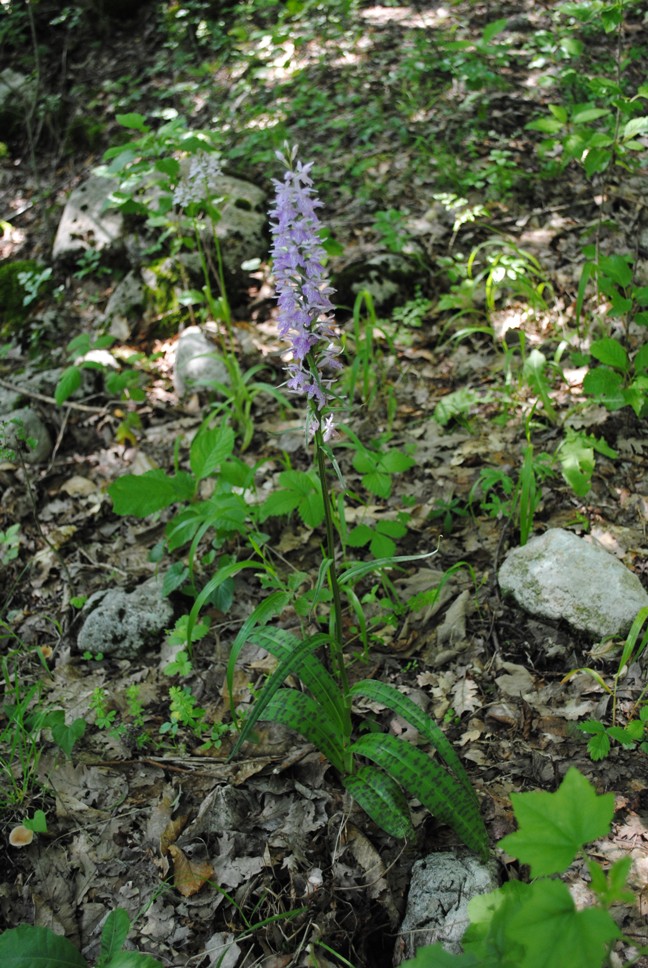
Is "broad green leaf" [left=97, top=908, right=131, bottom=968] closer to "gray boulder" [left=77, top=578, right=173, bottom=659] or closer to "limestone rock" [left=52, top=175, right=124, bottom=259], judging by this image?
"gray boulder" [left=77, top=578, right=173, bottom=659]

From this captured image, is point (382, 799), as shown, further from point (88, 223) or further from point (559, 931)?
point (88, 223)

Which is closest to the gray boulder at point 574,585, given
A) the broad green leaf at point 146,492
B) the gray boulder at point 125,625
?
the broad green leaf at point 146,492

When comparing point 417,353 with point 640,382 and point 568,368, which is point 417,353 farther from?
point 640,382

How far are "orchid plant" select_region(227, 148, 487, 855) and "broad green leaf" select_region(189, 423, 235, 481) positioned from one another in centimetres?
77

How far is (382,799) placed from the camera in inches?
73.5

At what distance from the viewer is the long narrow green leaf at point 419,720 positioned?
1795 mm

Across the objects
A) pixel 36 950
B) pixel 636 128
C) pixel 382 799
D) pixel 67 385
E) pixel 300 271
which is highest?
pixel 300 271

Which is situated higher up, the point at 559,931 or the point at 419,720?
the point at 559,931

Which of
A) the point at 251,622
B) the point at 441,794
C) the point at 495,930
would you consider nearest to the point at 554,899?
the point at 495,930

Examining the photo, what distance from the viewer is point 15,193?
21.6 feet

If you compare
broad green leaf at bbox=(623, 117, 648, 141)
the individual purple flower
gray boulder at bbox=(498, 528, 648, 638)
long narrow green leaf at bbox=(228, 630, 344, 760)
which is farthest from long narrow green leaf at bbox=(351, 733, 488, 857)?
broad green leaf at bbox=(623, 117, 648, 141)

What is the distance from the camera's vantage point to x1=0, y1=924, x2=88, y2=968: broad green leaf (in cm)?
165

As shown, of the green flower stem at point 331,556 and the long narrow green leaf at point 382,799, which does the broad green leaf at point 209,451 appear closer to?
the green flower stem at point 331,556

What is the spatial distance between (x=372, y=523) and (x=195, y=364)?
5.49 feet
